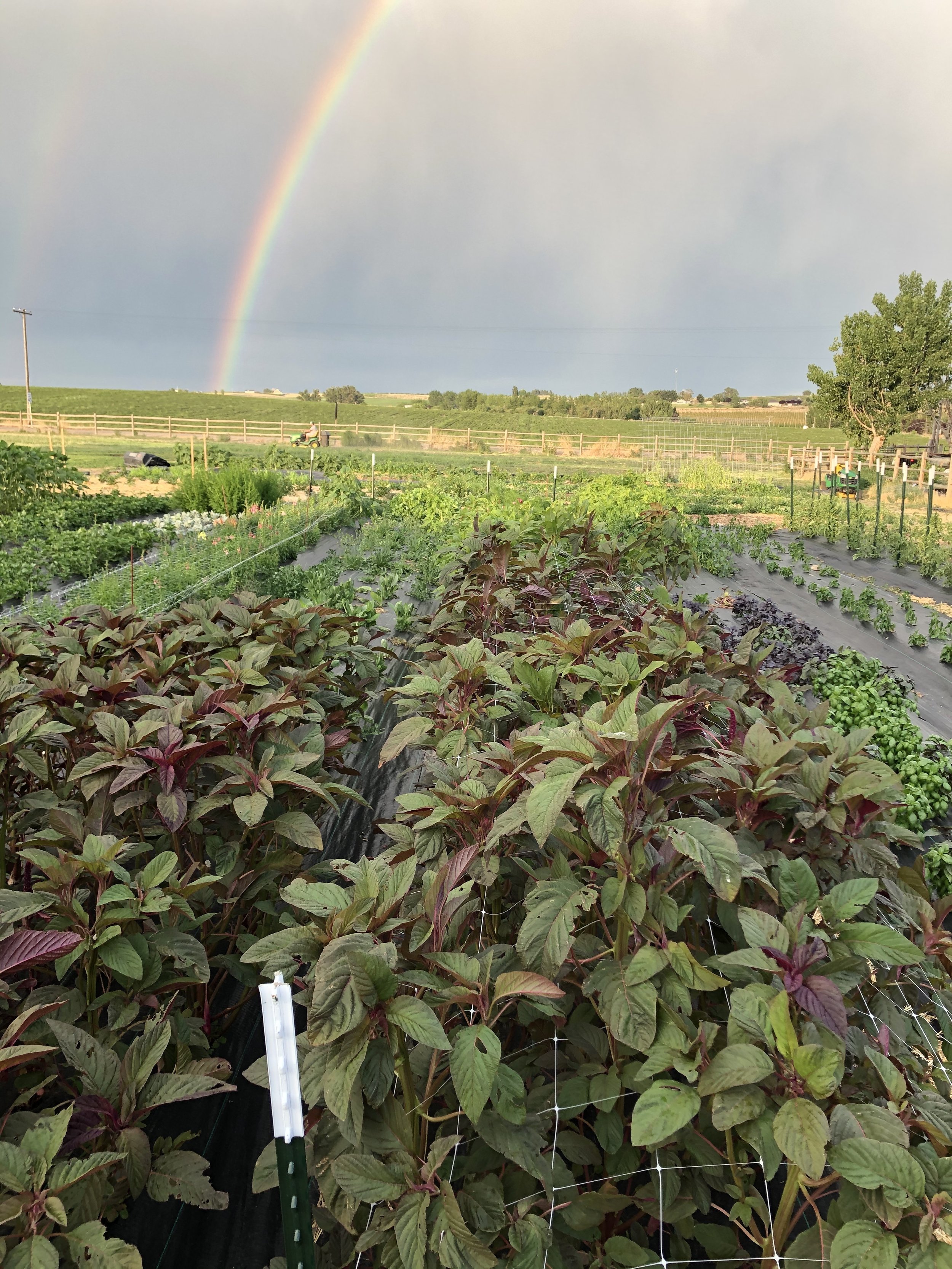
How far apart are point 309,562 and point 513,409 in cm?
5989

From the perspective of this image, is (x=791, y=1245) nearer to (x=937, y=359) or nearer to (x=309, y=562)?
(x=309, y=562)

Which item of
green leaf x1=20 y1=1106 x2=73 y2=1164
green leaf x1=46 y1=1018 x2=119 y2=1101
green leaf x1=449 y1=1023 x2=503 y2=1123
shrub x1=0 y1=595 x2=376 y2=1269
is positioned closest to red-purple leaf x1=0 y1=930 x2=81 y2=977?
shrub x1=0 y1=595 x2=376 y2=1269

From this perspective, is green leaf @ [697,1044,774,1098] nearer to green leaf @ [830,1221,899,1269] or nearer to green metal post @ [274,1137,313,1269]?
green leaf @ [830,1221,899,1269]

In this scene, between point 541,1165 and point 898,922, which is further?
point 898,922

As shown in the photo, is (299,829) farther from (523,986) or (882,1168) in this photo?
(882,1168)

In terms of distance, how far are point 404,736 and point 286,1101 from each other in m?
1.13

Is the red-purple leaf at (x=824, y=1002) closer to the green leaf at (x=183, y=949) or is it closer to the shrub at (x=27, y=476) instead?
the green leaf at (x=183, y=949)

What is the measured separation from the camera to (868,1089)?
121 centimetres

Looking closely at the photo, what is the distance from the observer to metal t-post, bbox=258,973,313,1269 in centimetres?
79

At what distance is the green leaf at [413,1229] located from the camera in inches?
38.0

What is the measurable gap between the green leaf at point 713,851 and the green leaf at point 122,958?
92 centimetres

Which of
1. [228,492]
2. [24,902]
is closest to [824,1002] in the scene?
[24,902]

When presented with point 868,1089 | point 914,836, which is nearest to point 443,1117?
point 868,1089

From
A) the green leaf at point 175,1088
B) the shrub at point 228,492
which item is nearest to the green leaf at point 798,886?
the green leaf at point 175,1088
